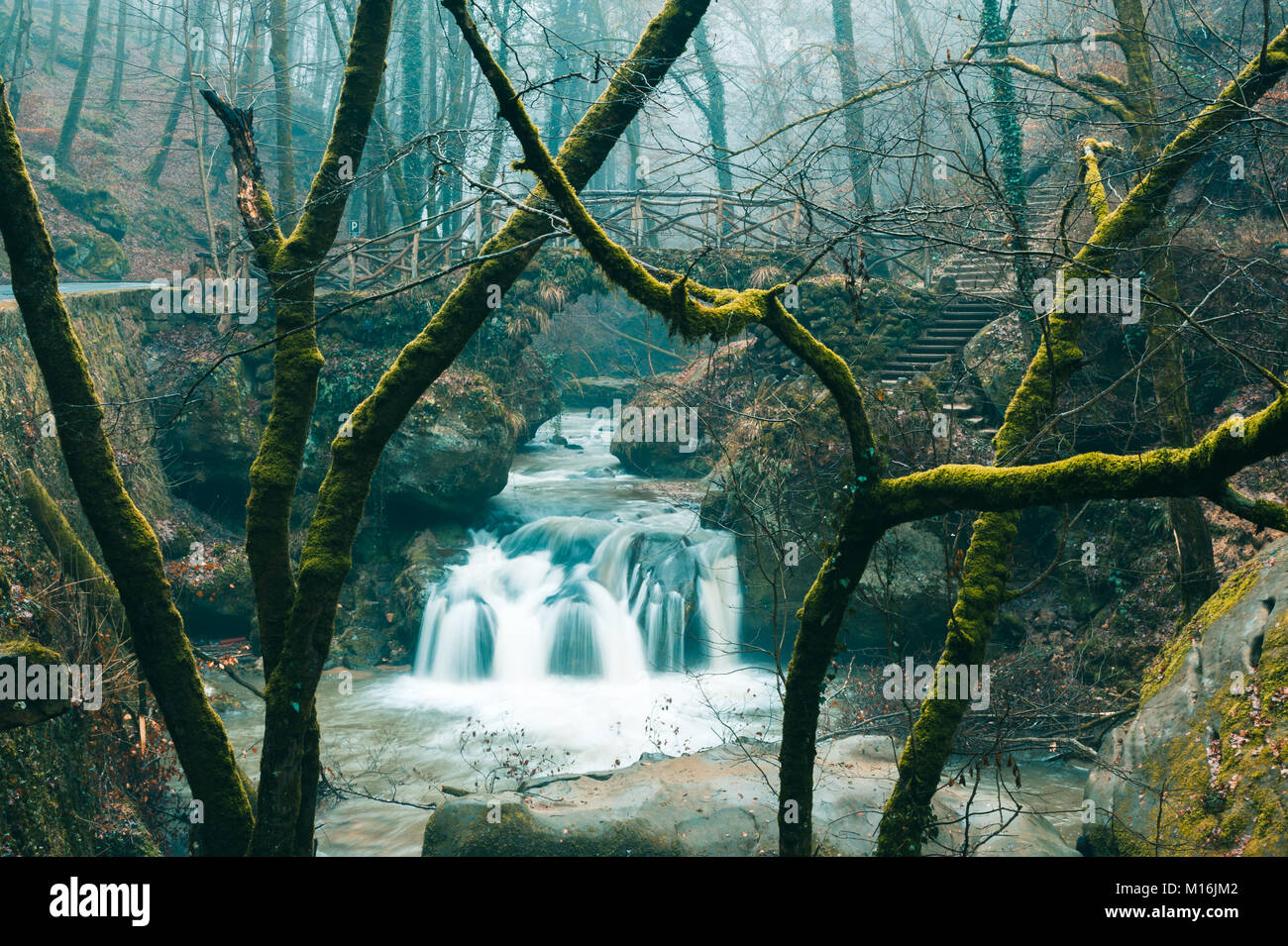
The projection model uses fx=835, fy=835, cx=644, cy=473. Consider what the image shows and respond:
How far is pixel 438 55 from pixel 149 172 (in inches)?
396

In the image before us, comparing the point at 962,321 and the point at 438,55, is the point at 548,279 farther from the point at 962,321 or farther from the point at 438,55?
the point at 438,55

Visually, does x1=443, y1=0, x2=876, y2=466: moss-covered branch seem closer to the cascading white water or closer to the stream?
the stream

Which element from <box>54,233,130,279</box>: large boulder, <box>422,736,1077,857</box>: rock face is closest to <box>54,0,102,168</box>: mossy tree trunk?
<box>54,233,130,279</box>: large boulder

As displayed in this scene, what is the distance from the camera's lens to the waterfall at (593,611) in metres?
14.0

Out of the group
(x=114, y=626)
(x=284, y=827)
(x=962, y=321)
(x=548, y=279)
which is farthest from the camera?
(x=548, y=279)

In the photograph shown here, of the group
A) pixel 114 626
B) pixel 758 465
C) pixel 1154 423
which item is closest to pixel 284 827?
pixel 114 626

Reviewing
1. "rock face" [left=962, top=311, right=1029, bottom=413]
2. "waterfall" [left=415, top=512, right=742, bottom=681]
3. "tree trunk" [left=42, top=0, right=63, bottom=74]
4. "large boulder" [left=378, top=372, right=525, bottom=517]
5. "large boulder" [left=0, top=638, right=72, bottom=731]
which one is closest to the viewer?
"large boulder" [left=0, top=638, right=72, bottom=731]

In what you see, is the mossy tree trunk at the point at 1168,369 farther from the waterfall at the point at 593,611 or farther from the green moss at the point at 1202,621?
the waterfall at the point at 593,611

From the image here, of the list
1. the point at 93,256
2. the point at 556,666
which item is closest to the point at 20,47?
the point at 93,256

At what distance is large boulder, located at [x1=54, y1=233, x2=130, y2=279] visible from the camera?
70.3 feet

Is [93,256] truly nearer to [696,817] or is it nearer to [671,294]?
[696,817]

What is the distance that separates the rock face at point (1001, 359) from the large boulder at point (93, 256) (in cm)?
2153

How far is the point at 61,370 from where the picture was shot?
17.1 ft

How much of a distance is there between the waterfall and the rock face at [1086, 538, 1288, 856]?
6.87 m
